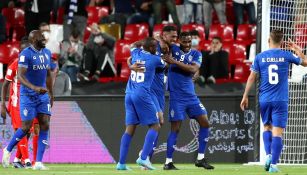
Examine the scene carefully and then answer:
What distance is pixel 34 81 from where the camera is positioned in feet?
45.8

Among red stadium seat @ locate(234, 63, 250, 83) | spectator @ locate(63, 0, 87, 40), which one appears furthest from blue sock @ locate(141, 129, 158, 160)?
spectator @ locate(63, 0, 87, 40)

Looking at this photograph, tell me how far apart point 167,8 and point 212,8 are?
3.61ft

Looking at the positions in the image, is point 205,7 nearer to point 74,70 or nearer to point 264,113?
point 74,70

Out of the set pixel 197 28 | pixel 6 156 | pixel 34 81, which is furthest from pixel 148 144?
pixel 197 28

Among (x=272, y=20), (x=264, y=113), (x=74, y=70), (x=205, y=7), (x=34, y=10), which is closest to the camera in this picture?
(x=264, y=113)

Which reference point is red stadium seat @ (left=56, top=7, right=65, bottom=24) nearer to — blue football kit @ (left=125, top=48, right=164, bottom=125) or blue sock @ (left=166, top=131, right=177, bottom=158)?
blue sock @ (left=166, top=131, right=177, bottom=158)

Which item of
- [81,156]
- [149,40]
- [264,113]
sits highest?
[149,40]

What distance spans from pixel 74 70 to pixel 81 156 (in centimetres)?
303

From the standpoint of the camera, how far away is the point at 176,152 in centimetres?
1742

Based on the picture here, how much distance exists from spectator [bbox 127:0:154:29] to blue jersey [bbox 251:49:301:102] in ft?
30.7

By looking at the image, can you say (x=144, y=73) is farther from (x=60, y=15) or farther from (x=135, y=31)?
(x=60, y=15)

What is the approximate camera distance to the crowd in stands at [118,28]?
65.8 feet

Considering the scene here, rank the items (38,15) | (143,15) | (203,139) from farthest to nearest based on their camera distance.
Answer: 1. (143,15)
2. (38,15)
3. (203,139)

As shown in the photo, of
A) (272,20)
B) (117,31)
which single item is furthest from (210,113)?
(117,31)
